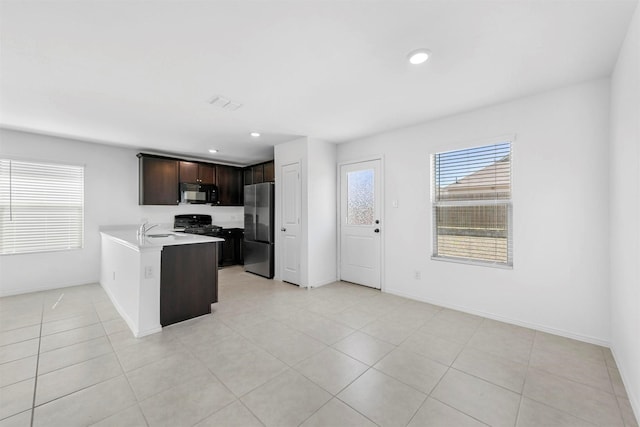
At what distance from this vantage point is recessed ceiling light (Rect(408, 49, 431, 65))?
2.00m

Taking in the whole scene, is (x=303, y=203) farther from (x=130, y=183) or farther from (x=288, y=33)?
(x=130, y=183)

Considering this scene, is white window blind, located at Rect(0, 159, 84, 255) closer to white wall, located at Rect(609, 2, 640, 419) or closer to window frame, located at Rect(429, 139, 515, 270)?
window frame, located at Rect(429, 139, 515, 270)

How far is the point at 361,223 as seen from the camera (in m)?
4.44

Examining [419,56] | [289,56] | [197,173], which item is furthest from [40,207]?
[419,56]

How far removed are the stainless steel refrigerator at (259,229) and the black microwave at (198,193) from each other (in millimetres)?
954

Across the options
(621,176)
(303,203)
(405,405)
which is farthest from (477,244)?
(303,203)

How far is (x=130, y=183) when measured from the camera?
16.3 ft

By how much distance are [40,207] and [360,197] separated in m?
5.13

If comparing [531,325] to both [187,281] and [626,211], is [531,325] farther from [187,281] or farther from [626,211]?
[187,281]

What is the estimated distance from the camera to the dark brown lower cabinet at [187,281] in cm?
292

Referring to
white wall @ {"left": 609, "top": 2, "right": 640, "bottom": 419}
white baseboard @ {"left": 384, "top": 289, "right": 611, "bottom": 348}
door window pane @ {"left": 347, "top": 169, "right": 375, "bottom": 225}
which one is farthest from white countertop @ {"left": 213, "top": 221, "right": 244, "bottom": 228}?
white wall @ {"left": 609, "top": 2, "right": 640, "bottom": 419}

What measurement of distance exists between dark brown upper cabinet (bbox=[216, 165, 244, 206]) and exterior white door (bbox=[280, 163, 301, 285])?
2.04 metres

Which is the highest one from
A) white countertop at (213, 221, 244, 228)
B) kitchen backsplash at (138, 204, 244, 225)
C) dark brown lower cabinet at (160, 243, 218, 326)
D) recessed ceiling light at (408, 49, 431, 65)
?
recessed ceiling light at (408, 49, 431, 65)

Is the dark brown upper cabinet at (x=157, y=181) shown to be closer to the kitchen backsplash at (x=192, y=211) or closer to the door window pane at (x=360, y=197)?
the kitchen backsplash at (x=192, y=211)
